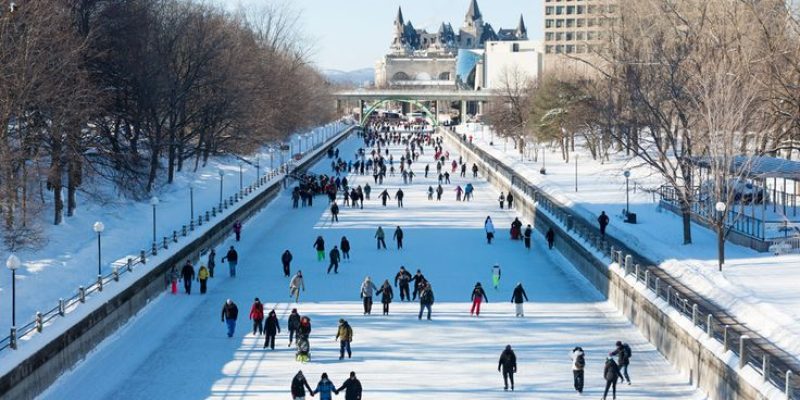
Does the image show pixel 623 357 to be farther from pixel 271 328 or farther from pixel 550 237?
pixel 550 237

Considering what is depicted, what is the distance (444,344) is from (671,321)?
452cm

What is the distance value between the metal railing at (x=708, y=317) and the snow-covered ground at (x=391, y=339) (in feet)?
3.46

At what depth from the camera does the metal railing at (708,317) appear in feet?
57.8

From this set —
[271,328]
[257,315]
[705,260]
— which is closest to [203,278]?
[257,315]

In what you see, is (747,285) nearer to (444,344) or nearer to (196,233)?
(444,344)

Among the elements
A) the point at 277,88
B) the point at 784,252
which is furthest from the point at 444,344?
the point at 277,88

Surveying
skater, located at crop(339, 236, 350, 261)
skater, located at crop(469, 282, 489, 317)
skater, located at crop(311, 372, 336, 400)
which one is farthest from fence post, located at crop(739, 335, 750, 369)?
skater, located at crop(339, 236, 350, 261)

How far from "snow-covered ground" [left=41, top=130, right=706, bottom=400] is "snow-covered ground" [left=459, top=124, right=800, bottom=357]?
1.87 metres

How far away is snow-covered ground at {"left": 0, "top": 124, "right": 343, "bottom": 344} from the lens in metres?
26.5

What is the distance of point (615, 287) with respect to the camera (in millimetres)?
28984

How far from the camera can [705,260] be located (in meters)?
31.5

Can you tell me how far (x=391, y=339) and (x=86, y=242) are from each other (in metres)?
13.9

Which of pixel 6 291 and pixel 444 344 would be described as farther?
pixel 6 291

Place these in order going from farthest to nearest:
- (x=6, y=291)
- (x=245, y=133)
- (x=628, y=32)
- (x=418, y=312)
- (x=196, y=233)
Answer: (x=628, y=32) → (x=245, y=133) → (x=196, y=233) → (x=418, y=312) → (x=6, y=291)
